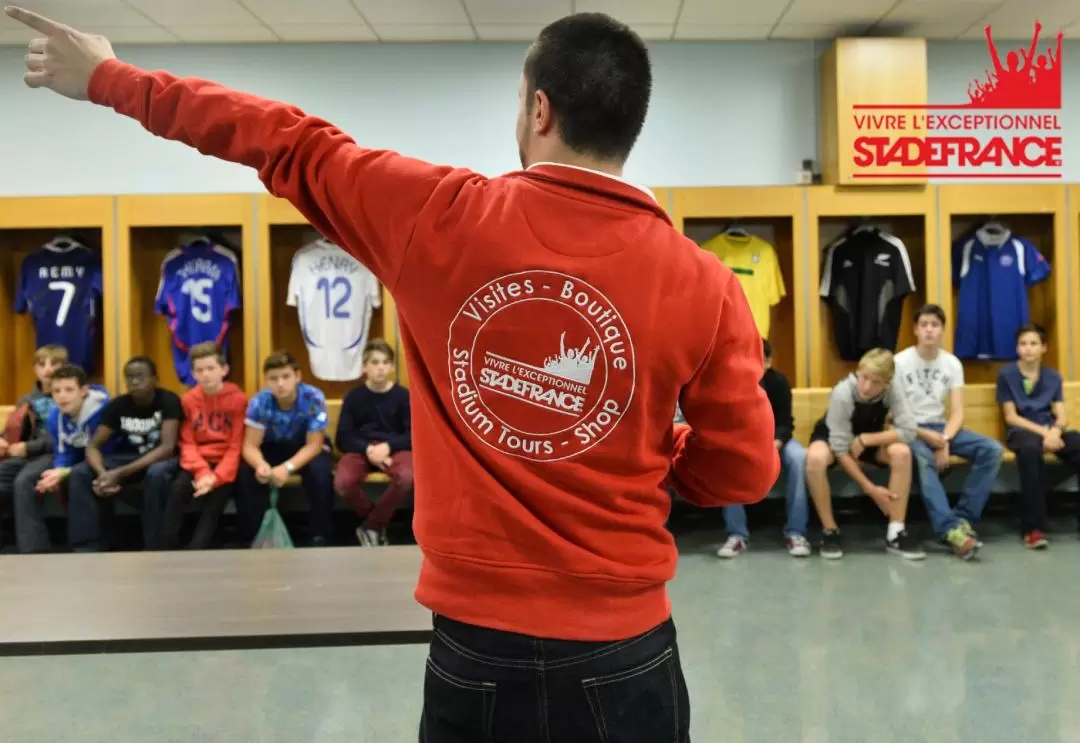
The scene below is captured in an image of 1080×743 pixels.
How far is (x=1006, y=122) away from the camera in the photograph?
5.57 meters

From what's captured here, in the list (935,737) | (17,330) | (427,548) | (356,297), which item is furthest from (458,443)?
(17,330)

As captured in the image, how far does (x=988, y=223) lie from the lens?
5441 mm

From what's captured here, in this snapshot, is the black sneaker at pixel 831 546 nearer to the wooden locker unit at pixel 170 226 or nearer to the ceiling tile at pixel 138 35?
the wooden locker unit at pixel 170 226

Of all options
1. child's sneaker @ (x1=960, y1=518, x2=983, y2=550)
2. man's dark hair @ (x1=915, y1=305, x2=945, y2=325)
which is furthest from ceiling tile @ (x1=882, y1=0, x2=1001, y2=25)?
child's sneaker @ (x1=960, y1=518, x2=983, y2=550)

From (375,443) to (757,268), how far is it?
8.53 ft

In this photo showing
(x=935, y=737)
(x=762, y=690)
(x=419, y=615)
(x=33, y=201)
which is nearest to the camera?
(x=419, y=615)

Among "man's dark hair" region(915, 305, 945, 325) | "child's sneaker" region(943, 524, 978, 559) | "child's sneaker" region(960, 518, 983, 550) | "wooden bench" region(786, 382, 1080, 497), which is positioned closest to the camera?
"child's sneaker" region(943, 524, 978, 559)

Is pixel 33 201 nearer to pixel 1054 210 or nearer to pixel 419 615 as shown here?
pixel 419 615

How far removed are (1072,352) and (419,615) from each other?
17.2ft

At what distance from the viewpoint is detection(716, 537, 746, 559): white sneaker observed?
4.25 m

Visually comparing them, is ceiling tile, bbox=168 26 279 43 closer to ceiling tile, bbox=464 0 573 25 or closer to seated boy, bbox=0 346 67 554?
ceiling tile, bbox=464 0 573 25

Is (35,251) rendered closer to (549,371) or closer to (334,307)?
(334,307)

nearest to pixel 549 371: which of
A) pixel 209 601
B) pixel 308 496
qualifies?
pixel 209 601

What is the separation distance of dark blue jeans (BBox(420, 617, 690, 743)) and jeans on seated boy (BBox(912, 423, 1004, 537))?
394 centimetres
